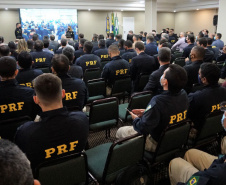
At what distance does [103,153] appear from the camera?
231 cm

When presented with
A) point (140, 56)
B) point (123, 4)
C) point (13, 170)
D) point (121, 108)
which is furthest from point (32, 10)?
point (13, 170)

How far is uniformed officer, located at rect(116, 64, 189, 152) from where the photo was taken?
216 centimetres

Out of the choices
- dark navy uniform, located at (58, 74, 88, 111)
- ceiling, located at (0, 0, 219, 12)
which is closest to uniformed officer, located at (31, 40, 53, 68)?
dark navy uniform, located at (58, 74, 88, 111)

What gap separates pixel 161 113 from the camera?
222 cm

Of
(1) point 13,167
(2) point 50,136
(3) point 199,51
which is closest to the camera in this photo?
(1) point 13,167

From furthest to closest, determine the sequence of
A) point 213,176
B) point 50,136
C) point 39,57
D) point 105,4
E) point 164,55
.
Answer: point 105,4 → point 39,57 → point 164,55 → point 50,136 → point 213,176

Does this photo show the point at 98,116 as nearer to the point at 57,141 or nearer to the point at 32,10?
the point at 57,141

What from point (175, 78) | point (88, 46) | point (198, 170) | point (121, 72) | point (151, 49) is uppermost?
point (88, 46)

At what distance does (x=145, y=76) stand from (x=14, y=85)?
263cm

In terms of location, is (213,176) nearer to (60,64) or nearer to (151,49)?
(60,64)

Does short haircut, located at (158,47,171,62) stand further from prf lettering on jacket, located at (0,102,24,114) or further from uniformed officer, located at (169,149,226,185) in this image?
prf lettering on jacket, located at (0,102,24,114)

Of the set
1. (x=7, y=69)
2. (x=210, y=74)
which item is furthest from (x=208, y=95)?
(x=7, y=69)

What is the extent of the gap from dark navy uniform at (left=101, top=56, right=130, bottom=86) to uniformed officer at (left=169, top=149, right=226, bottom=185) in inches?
98.5

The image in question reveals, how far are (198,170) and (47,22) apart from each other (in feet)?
44.7
